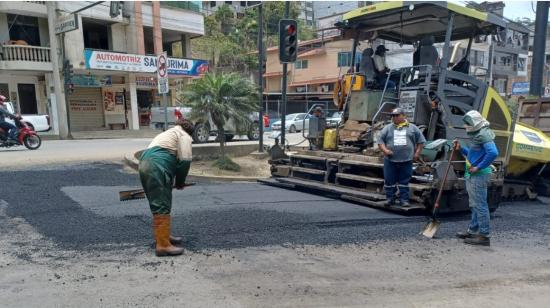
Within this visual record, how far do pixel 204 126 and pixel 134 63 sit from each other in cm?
1287

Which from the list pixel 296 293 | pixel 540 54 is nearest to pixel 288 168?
pixel 296 293

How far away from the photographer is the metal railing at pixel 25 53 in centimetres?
1980

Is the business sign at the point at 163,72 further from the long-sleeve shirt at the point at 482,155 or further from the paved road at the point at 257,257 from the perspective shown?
the long-sleeve shirt at the point at 482,155

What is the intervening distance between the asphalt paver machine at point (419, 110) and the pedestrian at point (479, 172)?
712mm

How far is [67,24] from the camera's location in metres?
18.1

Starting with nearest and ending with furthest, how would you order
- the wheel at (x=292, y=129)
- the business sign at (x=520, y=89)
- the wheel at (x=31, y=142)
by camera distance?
the wheel at (x=31, y=142)
the business sign at (x=520, y=89)
the wheel at (x=292, y=129)

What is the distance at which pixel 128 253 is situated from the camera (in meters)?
4.32

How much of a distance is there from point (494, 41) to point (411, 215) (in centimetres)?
343

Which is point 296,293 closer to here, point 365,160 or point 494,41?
point 365,160

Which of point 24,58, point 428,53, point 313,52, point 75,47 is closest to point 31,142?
point 24,58

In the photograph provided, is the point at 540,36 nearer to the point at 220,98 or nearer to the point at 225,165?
the point at 220,98

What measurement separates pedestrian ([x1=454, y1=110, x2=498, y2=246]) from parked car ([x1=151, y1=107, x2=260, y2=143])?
11.5 ft

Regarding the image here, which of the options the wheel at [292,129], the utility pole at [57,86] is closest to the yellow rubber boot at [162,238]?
the utility pole at [57,86]

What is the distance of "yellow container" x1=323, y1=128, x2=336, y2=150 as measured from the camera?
775cm
